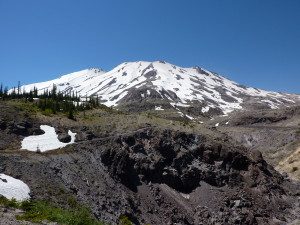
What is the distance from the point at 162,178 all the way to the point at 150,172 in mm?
2452

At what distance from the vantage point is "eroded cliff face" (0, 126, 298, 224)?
28.8 m

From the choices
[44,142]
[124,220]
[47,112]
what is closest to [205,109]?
[47,112]

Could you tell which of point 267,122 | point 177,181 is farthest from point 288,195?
point 267,122

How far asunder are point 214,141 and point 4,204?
3570 centimetres

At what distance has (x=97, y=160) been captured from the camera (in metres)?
36.8


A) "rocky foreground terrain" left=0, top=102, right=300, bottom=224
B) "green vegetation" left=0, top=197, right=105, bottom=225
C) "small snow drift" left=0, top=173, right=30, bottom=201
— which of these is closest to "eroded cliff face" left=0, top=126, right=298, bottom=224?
"rocky foreground terrain" left=0, top=102, right=300, bottom=224

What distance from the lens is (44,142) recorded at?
122 ft

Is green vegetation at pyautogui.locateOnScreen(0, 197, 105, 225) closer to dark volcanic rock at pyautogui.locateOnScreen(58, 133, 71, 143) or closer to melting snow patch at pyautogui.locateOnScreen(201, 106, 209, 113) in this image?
dark volcanic rock at pyautogui.locateOnScreen(58, 133, 71, 143)

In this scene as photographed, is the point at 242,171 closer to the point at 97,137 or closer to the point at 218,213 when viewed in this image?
the point at 218,213

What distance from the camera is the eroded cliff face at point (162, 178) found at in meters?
28.8

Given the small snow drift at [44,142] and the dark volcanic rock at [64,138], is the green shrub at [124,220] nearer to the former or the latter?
the small snow drift at [44,142]

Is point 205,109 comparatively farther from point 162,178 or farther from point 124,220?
point 124,220

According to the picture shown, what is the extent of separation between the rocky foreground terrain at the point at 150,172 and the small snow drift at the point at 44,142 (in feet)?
3.78

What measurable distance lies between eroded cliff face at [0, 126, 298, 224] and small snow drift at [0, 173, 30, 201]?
3.69 feet
